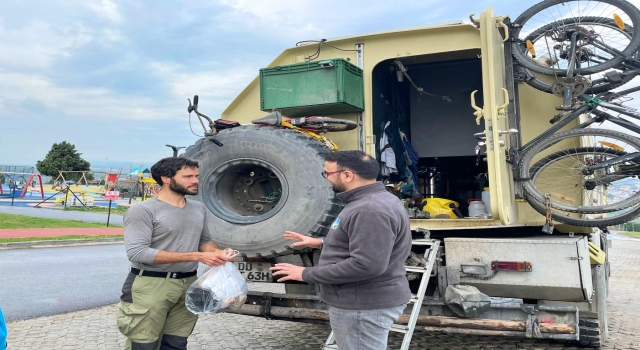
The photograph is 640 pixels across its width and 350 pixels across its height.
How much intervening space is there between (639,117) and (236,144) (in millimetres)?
3531

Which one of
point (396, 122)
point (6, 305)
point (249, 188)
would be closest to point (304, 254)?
point (249, 188)

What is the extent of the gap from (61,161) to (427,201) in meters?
44.7

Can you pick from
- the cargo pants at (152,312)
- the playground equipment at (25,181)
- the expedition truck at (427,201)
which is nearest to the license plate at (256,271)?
the expedition truck at (427,201)

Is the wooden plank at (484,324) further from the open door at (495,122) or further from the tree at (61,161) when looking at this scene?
the tree at (61,161)

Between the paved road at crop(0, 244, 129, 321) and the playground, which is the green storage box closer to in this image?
the paved road at crop(0, 244, 129, 321)

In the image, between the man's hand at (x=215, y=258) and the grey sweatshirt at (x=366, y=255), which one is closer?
the grey sweatshirt at (x=366, y=255)

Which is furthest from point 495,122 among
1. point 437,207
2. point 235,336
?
point 235,336

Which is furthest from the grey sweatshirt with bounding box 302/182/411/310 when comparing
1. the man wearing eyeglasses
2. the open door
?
the open door

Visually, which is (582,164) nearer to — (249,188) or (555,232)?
(555,232)

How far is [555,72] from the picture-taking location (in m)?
4.60

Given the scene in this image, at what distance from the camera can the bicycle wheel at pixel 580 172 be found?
4398 mm

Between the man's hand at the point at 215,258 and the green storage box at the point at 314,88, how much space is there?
5.78ft

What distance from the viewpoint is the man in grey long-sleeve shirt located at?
122 inches

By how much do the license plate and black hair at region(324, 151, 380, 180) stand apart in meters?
1.79
